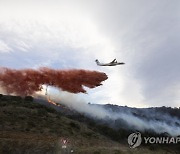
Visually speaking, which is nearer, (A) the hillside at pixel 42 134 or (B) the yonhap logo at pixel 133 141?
(A) the hillside at pixel 42 134

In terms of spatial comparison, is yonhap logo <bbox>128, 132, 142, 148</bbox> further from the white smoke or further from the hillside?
the white smoke

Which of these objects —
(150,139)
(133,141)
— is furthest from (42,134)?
(150,139)

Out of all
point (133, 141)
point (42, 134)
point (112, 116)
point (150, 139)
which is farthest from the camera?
point (112, 116)

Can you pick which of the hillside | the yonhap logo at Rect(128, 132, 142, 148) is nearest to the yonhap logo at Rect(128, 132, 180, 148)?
the yonhap logo at Rect(128, 132, 142, 148)

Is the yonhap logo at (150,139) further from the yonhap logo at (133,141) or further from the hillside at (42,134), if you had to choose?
the hillside at (42,134)

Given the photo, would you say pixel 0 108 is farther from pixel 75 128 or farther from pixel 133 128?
pixel 133 128

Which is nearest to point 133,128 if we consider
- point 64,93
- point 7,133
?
point 64,93

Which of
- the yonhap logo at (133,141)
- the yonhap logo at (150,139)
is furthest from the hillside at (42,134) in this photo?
the yonhap logo at (150,139)

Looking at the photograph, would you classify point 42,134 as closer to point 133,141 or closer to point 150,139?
point 133,141

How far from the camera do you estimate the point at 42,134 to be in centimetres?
6425

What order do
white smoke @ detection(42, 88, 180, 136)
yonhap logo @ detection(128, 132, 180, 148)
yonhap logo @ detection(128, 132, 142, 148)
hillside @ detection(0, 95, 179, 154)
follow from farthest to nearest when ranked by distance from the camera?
white smoke @ detection(42, 88, 180, 136) < yonhap logo @ detection(128, 132, 180, 148) < yonhap logo @ detection(128, 132, 142, 148) < hillside @ detection(0, 95, 179, 154)

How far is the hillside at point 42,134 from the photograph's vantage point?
54438 mm

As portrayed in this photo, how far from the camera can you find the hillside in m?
54.4

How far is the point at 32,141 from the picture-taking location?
5700cm
